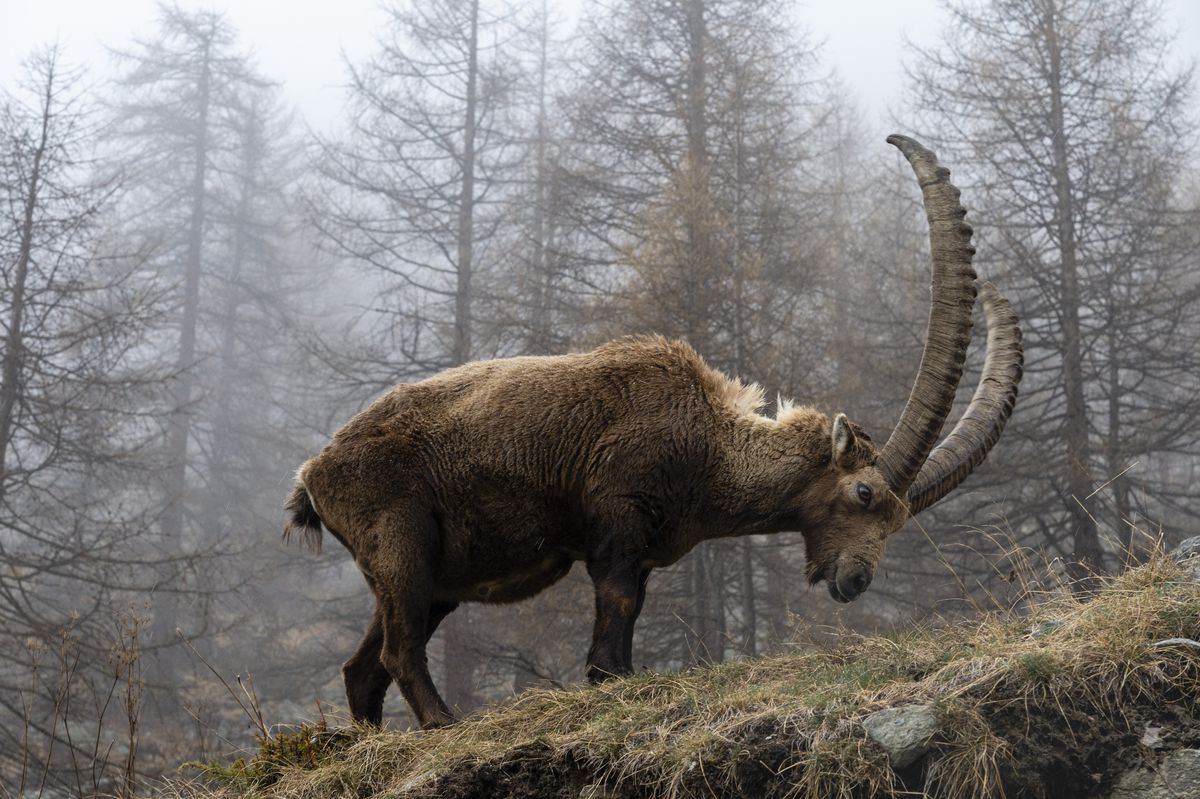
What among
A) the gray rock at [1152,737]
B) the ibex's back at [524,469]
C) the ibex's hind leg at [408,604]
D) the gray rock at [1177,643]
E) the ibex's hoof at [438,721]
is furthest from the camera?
the ibex's back at [524,469]

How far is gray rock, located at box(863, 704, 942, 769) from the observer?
4.43 metres

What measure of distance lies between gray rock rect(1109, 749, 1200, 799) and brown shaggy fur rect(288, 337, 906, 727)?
2.21 metres

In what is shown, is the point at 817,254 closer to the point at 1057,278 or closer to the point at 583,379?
the point at 1057,278

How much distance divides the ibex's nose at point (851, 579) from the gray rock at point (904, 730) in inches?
69.2

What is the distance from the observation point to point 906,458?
6570 mm

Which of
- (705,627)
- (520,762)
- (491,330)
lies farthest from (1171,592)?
(491,330)

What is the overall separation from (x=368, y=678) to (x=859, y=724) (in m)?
3.29

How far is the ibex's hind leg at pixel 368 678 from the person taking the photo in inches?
266

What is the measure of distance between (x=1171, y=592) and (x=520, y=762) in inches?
120

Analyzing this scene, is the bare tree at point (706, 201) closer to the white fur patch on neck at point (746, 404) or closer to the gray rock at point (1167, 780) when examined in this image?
the white fur patch on neck at point (746, 404)

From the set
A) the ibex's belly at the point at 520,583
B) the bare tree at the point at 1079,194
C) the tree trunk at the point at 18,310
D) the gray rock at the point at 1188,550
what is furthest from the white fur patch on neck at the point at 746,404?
the tree trunk at the point at 18,310

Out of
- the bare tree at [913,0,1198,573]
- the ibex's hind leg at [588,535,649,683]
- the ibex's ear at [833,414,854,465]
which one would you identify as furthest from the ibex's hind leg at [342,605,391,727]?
the bare tree at [913,0,1198,573]

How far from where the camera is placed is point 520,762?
5113 millimetres

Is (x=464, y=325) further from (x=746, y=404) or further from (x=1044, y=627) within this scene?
(x=1044, y=627)
